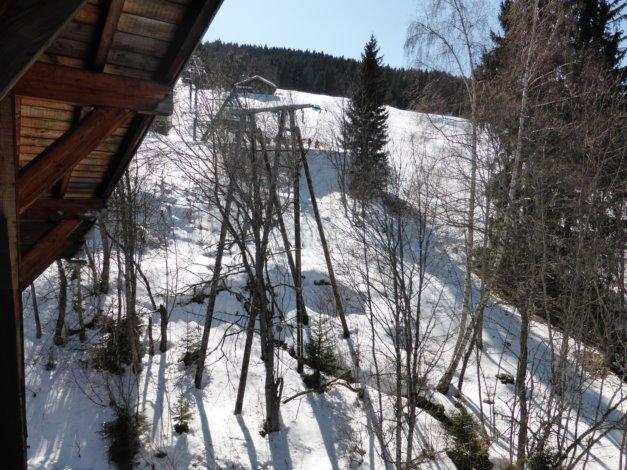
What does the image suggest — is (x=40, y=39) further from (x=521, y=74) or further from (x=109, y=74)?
(x=521, y=74)

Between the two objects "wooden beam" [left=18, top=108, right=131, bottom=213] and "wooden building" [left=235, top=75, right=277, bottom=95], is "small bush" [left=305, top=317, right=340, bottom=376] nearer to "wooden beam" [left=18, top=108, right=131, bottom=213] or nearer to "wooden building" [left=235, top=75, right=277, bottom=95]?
"wooden building" [left=235, top=75, right=277, bottom=95]

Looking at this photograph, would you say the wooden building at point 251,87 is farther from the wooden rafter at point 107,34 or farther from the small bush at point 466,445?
the small bush at point 466,445

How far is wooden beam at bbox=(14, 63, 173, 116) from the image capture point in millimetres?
2047

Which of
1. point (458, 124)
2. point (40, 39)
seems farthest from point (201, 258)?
point (40, 39)

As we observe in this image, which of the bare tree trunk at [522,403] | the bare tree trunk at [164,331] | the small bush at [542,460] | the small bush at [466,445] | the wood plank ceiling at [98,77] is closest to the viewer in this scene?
the wood plank ceiling at [98,77]

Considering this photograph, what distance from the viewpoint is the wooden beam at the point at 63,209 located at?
354 cm

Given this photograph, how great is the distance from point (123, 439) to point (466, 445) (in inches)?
265

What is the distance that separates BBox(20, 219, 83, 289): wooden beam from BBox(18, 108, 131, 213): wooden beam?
6.01ft

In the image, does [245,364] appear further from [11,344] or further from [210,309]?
[11,344]

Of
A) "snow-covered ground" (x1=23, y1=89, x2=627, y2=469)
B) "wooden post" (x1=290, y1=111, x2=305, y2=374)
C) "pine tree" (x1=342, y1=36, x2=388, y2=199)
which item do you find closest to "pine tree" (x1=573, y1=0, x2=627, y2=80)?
"snow-covered ground" (x1=23, y1=89, x2=627, y2=469)

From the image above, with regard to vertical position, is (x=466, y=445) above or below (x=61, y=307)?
below

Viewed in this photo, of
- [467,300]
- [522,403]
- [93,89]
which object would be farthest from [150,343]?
[93,89]

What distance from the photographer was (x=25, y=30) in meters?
0.99

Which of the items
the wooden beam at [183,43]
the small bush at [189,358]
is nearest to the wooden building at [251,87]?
the wooden beam at [183,43]
